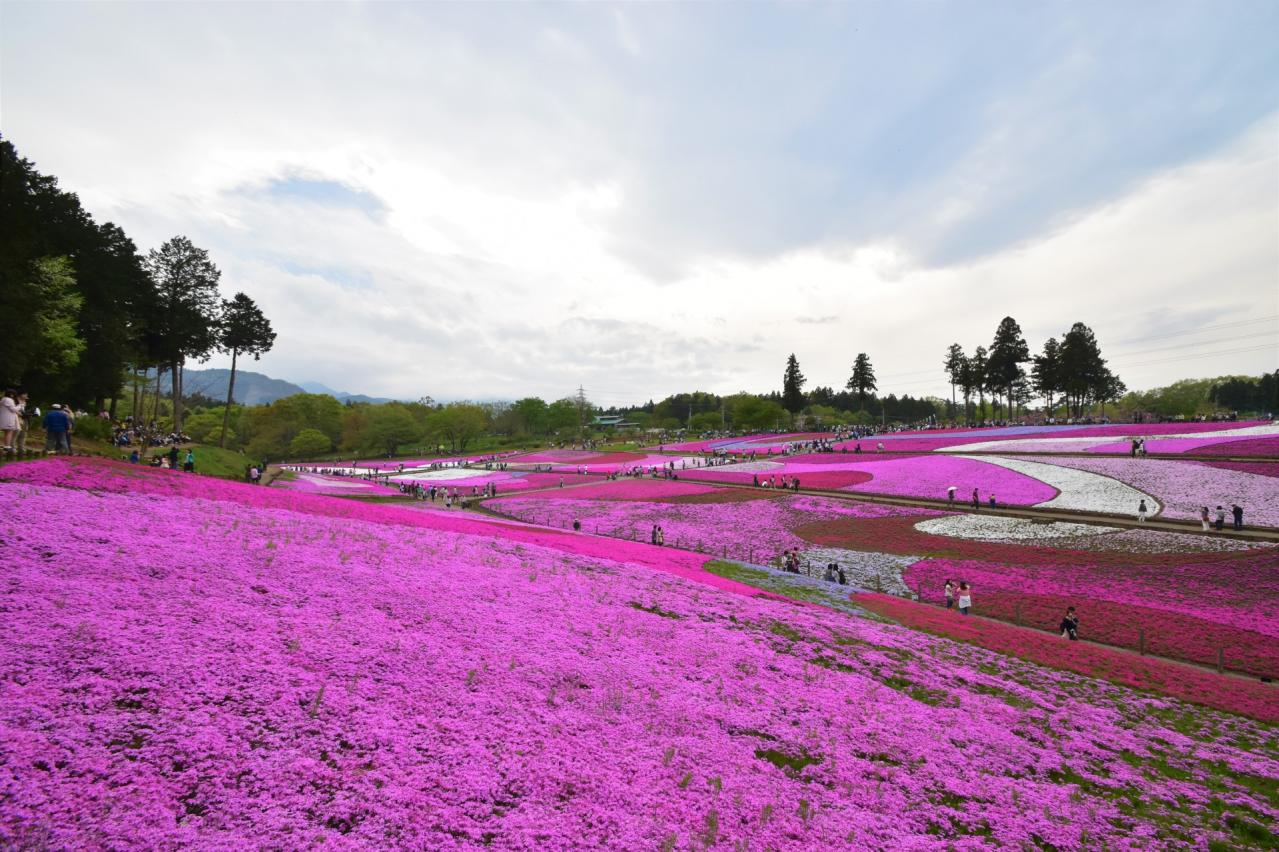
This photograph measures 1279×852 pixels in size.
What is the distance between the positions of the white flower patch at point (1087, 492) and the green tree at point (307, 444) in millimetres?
114007

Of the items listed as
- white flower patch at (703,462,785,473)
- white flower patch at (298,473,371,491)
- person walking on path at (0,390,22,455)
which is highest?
person walking on path at (0,390,22,455)

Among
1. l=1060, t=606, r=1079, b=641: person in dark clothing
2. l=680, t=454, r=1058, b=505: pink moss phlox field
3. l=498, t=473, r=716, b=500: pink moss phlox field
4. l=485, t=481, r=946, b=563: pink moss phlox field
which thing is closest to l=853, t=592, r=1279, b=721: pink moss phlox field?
l=1060, t=606, r=1079, b=641: person in dark clothing

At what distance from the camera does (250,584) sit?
363 inches

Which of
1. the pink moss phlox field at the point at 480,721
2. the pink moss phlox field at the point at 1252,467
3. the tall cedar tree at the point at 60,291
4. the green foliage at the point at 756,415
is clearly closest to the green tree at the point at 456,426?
the green foliage at the point at 756,415

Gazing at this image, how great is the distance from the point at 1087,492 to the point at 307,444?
118 m

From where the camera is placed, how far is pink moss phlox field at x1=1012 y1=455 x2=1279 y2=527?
2647cm

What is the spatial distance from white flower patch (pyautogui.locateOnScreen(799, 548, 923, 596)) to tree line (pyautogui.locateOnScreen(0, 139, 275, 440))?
40048 millimetres

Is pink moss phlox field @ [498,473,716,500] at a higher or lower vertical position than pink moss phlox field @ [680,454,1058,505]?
lower

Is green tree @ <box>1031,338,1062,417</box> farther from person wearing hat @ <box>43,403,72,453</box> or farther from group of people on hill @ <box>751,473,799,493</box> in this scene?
person wearing hat @ <box>43,403,72,453</box>

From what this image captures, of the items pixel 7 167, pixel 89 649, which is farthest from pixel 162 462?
pixel 7 167

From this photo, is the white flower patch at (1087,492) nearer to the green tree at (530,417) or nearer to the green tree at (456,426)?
the green tree at (456,426)

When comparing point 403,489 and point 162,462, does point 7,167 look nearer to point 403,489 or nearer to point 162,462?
point 162,462

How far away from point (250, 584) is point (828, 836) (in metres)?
10.0

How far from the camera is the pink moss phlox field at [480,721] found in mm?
5000
